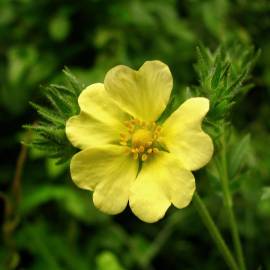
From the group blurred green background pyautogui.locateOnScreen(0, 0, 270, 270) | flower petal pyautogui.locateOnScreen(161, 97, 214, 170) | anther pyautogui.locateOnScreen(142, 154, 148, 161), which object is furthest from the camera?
blurred green background pyautogui.locateOnScreen(0, 0, 270, 270)

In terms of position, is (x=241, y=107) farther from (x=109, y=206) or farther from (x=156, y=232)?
(x=109, y=206)

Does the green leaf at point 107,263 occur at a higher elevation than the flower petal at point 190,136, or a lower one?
lower

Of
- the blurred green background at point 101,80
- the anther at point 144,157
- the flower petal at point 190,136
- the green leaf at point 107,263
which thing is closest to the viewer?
the flower petal at point 190,136

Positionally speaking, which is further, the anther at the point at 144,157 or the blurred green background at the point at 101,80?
the blurred green background at the point at 101,80

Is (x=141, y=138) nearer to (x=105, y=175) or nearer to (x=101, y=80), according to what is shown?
(x=105, y=175)

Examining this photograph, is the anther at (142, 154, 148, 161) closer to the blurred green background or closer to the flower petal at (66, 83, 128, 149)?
the flower petal at (66, 83, 128, 149)

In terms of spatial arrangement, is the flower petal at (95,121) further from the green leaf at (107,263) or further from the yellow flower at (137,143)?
the green leaf at (107,263)

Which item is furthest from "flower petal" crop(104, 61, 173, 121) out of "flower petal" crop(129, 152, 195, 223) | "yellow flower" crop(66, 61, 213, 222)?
"flower petal" crop(129, 152, 195, 223)

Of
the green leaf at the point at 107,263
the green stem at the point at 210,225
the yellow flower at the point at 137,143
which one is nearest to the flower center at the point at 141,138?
the yellow flower at the point at 137,143

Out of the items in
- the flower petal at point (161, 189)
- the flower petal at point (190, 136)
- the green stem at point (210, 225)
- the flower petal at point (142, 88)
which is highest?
the flower petal at point (142, 88)

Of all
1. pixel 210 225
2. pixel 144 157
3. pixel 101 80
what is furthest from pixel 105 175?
pixel 101 80
